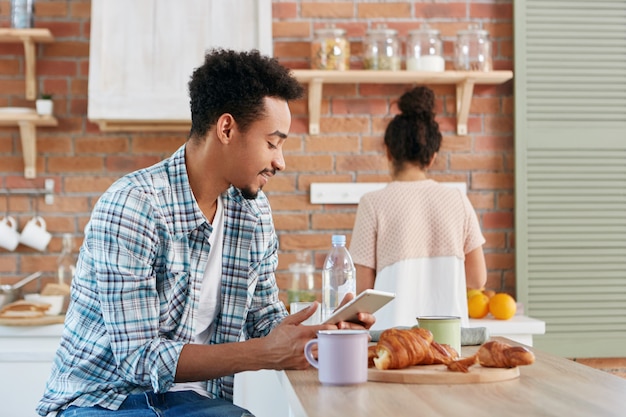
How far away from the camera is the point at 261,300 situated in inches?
79.4

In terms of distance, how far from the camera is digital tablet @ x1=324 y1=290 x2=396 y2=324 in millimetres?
1555

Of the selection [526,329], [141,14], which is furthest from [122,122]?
[526,329]

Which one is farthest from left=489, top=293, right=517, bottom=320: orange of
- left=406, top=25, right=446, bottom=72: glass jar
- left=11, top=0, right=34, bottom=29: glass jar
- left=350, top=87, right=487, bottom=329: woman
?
left=11, top=0, right=34, bottom=29: glass jar

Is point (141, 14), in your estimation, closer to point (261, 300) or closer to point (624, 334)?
point (261, 300)

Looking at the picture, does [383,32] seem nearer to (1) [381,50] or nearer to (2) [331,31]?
(1) [381,50]

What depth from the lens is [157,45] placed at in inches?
126

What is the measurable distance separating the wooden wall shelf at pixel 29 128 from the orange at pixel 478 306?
1.69 m

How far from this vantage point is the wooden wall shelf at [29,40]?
10.6ft

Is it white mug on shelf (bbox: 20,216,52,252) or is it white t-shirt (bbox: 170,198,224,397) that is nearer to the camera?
white t-shirt (bbox: 170,198,224,397)

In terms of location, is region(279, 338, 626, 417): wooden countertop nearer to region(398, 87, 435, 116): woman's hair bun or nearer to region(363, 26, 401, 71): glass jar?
region(398, 87, 435, 116): woman's hair bun

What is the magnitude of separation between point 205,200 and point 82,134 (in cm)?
168

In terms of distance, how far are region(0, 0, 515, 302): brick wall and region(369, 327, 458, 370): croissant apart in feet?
6.26

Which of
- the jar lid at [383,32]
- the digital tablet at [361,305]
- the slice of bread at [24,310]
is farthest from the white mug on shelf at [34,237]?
the digital tablet at [361,305]

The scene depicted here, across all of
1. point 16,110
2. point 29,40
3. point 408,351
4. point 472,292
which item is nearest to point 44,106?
point 16,110
